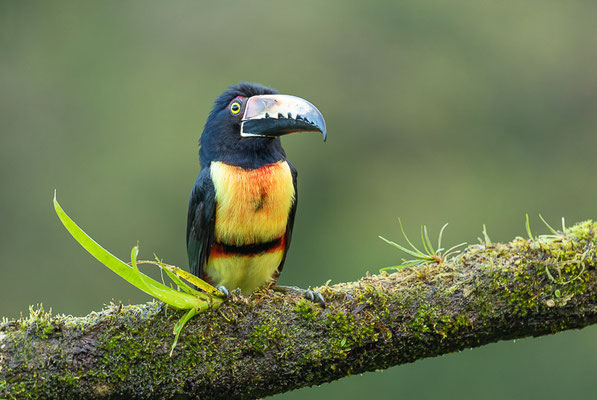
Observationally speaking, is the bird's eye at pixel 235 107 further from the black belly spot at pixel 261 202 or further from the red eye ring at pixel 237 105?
the black belly spot at pixel 261 202

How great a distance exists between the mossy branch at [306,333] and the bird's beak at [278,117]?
92cm

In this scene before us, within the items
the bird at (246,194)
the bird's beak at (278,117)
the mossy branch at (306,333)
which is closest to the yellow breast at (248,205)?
the bird at (246,194)

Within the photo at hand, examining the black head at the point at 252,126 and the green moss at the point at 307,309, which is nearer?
the green moss at the point at 307,309

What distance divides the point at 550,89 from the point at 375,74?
191 cm

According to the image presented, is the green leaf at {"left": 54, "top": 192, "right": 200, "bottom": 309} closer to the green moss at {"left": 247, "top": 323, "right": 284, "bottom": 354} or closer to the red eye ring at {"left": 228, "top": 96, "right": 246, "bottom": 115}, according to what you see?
the green moss at {"left": 247, "top": 323, "right": 284, "bottom": 354}

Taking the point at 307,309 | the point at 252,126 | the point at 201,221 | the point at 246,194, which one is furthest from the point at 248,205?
the point at 307,309

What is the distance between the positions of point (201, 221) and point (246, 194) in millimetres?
225

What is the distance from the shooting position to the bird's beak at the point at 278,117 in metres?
3.03

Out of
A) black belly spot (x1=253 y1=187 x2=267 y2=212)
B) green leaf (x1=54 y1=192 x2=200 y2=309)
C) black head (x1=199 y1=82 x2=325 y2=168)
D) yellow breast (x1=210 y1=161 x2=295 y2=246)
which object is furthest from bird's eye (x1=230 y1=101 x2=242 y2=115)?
green leaf (x1=54 y1=192 x2=200 y2=309)

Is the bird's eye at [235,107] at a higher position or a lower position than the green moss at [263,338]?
higher

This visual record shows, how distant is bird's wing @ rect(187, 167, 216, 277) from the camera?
9.90 feet

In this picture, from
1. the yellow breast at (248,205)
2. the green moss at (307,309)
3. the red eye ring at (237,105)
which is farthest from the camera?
the red eye ring at (237,105)

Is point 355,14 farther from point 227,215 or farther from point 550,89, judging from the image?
point 227,215

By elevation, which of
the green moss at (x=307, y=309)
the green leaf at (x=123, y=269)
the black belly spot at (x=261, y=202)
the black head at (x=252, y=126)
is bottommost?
the green moss at (x=307, y=309)
